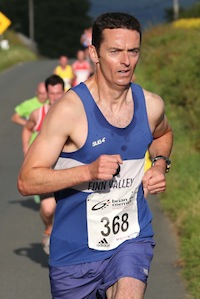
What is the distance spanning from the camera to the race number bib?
4605 mm

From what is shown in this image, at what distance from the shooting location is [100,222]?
4.64 metres

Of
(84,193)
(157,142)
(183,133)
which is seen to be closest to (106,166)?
(84,193)

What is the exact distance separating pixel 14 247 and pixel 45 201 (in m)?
1.31

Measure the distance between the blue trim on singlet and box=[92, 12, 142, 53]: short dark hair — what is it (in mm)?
255

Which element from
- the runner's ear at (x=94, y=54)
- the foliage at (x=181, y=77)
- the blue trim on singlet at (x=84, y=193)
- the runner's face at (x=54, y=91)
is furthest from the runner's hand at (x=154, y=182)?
the foliage at (x=181, y=77)

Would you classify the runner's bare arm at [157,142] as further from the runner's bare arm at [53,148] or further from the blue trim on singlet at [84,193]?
the runner's bare arm at [53,148]

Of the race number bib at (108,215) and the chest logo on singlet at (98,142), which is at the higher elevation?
the chest logo on singlet at (98,142)

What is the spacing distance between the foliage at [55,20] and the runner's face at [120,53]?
3910 inches

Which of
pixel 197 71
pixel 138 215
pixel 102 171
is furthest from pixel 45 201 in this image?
pixel 197 71

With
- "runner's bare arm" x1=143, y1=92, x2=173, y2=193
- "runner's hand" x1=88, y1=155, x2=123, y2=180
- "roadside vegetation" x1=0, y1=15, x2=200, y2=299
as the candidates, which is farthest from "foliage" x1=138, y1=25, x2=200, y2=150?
"runner's hand" x1=88, y1=155, x2=123, y2=180

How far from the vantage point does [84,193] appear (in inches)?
182

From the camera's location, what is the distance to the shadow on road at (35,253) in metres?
8.52

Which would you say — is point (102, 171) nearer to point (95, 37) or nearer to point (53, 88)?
point (95, 37)

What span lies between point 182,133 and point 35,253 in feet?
25.2
